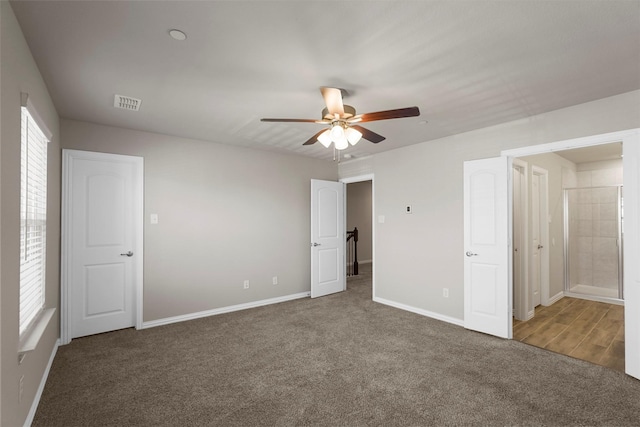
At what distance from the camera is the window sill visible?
1.89 metres

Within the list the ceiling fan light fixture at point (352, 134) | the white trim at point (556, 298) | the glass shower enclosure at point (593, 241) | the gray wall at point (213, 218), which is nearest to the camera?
the ceiling fan light fixture at point (352, 134)

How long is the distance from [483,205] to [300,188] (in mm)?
2954

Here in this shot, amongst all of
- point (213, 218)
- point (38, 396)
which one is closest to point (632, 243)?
point (213, 218)

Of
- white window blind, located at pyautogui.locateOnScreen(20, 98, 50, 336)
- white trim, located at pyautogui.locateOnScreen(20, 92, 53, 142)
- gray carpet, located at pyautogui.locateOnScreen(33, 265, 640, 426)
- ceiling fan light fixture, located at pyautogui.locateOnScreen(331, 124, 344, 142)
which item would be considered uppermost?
white trim, located at pyautogui.locateOnScreen(20, 92, 53, 142)

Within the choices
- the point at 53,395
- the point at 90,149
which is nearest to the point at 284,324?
the point at 53,395

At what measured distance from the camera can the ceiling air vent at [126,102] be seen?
2904 millimetres

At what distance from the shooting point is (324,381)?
2.62 m

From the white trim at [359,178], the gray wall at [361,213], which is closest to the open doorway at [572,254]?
the white trim at [359,178]

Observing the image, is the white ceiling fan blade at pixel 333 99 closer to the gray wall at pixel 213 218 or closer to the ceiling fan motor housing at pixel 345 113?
the ceiling fan motor housing at pixel 345 113

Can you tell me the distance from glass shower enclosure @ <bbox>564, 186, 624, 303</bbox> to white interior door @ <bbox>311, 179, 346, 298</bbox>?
13.2 feet

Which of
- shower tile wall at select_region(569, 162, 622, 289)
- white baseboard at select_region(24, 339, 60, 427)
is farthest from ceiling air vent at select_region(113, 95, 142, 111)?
shower tile wall at select_region(569, 162, 622, 289)

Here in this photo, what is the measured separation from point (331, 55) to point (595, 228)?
616cm

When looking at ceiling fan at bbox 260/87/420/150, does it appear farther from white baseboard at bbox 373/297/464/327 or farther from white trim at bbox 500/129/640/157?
white baseboard at bbox 373/297/464/327

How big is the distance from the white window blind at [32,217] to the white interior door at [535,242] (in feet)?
18.2
